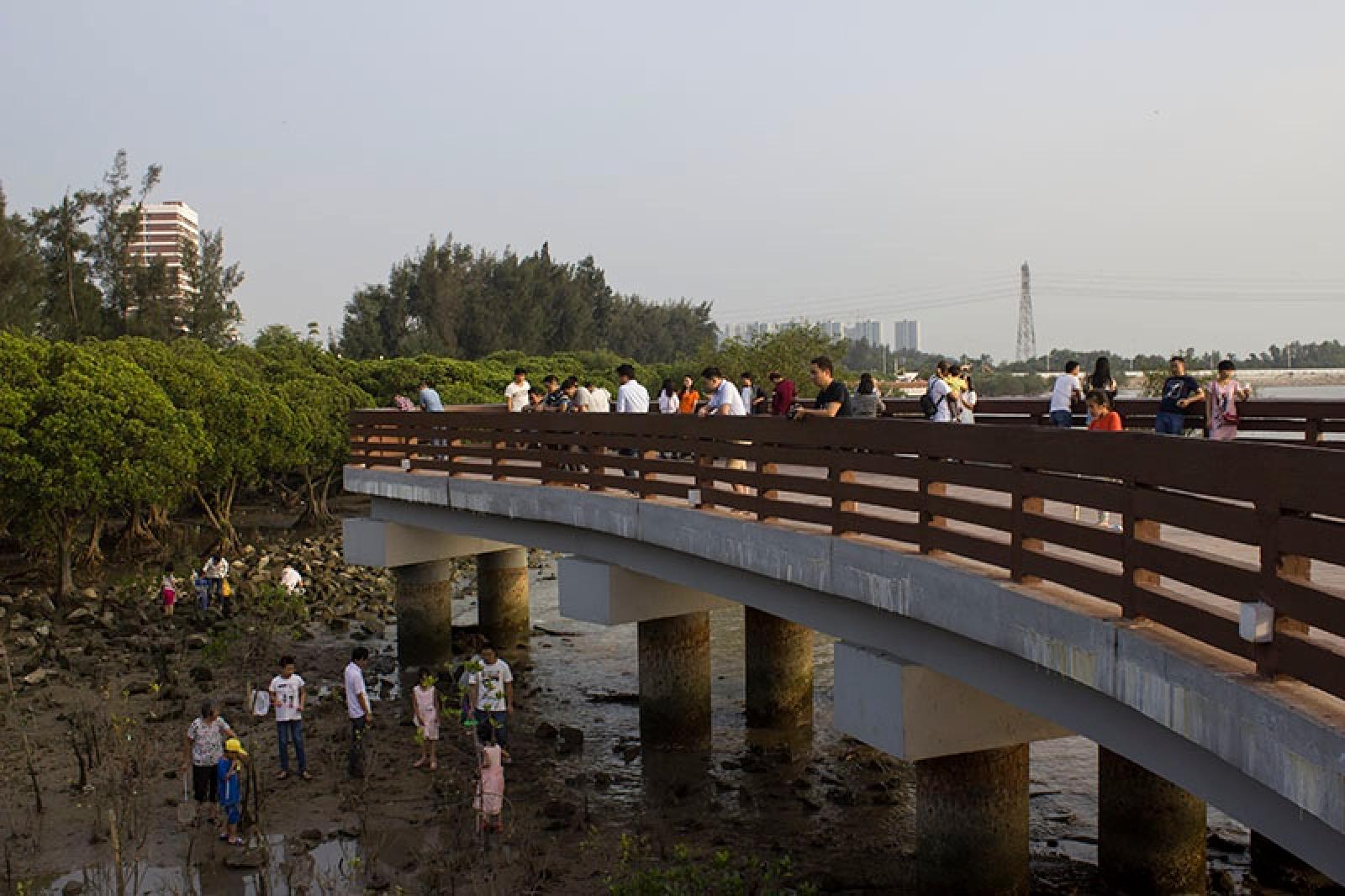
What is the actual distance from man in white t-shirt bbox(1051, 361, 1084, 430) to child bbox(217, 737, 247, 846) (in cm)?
1050

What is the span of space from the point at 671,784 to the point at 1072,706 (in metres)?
8.53

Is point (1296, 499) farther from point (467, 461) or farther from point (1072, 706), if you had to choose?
point (467, 461)

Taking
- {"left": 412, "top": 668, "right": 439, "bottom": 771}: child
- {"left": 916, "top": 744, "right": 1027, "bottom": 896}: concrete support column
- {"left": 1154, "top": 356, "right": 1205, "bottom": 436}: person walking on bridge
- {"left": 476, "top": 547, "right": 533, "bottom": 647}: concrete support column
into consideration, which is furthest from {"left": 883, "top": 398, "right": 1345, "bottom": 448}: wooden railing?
{"left": 476, "top": 547, "right": 533, "bottom": 647}: concrete support column

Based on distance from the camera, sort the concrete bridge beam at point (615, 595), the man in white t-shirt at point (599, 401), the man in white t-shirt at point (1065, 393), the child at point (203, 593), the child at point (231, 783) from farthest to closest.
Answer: the child at point (203, 593), the man in white t-shirt at point (599, 401), the man in white t-shirt at point (1065, 393), the concrete bridge beam at point (615, 595), the child at point (231, 783)

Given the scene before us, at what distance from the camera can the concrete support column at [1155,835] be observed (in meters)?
12.4

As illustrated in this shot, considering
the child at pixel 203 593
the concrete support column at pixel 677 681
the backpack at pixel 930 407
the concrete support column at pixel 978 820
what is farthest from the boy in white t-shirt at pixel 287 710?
the child at pixel 203 593

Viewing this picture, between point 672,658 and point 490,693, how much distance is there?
292cm

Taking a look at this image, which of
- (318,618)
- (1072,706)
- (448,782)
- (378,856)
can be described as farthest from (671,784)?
(318,618)

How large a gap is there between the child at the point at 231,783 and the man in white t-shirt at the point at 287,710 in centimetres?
168

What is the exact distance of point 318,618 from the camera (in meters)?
27.9

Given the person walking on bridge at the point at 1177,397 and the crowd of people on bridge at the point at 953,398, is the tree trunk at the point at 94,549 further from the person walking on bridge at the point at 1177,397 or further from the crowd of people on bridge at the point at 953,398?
the person walking on bridge at the point at 1177,397

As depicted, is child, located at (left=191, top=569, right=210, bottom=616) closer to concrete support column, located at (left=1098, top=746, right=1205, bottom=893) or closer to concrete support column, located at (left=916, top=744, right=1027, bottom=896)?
concrete support column, located at (left=916, top=744, right=1027, bottom=896)

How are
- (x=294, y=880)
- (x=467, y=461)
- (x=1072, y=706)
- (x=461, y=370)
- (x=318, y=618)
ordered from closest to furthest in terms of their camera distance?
(x=1072, y=706) < (x=294, y=880) < (x=467, y=461) < (x=318, y=618) < (x=461, y=370)

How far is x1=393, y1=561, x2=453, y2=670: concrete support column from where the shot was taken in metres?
23.3
